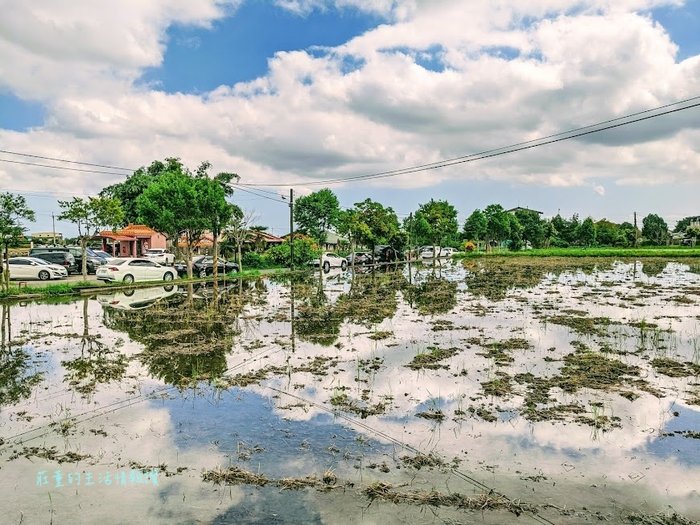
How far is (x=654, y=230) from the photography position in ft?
310

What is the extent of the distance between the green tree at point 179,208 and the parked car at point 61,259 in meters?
6.12

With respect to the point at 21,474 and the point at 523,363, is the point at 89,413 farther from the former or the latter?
the point at 523,363

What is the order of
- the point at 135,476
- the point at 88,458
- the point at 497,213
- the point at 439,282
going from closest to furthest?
the point at 135,476 → the point at 88,458 → the point at 439,282 → the point at 497,213

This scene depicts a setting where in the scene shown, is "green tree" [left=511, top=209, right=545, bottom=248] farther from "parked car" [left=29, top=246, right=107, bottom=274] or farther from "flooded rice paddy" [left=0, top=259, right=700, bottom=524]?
"flooded rice paddy" [left=0, top=259, right=700, bottom=524]

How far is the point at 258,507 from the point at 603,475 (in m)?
3.92

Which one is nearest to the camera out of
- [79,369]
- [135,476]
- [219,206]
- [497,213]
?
[135,476]

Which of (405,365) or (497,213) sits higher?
(497,213)

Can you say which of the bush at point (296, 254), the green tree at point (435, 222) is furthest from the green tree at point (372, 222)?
the green tree at point (435, 222)

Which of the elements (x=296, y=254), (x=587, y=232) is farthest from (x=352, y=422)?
(x=587, y=232)

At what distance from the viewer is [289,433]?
662 cm

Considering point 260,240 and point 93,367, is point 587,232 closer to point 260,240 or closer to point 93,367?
point 260,240

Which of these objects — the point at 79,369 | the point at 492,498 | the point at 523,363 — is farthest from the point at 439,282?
the point at 492,498

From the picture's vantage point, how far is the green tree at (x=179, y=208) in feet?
106

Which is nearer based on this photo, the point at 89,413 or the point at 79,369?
the point at 89,413
